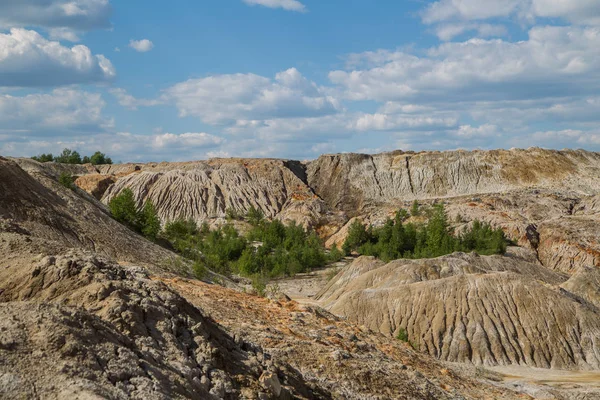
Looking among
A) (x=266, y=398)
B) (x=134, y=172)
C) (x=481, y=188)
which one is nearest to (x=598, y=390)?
(x=266, y=398)

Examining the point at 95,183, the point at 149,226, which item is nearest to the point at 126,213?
the point at 149,226

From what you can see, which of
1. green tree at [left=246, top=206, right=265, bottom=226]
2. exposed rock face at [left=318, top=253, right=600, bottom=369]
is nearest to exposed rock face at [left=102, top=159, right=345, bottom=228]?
green tree at [left=246, top=206, right=265, bottom=226]

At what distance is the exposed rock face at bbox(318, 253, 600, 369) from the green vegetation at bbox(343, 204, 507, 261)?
20436 millimetres

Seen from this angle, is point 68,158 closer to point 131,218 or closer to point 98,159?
point 98,159

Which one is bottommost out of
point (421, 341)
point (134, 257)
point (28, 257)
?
point (421, 341)

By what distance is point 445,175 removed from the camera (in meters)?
89.1

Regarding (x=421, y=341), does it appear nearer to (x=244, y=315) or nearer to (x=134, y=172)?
(x=244, y=315)

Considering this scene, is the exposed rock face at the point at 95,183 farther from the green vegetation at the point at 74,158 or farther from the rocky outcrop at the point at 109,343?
the rocky outcrop at the point at 109,343

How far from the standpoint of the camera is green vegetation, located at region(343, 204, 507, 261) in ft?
190

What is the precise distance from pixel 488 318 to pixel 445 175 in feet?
188

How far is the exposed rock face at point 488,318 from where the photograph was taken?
31969 mm

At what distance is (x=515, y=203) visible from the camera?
74.6m

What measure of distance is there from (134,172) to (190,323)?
81.5m

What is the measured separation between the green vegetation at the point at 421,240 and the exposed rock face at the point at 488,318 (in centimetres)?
2044
